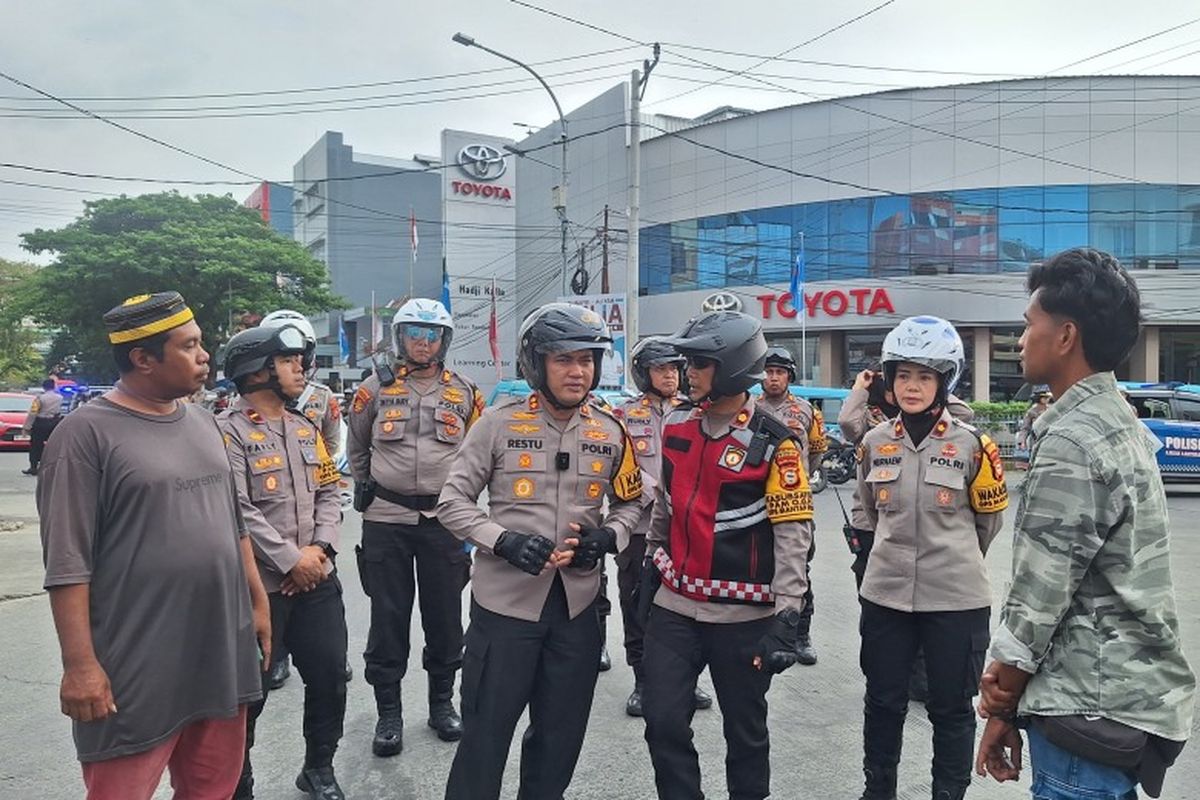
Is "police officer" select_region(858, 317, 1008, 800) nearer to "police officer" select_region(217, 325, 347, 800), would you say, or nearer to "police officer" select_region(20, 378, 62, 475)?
"police officer" select_region(217, 325, 347, 800)

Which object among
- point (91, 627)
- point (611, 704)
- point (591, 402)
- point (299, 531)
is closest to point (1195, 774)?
point (611, 704)

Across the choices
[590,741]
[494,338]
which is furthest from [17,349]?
[590,741]

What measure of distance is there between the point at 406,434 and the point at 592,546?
168 centimetres

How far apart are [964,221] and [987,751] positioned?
91.8 ft

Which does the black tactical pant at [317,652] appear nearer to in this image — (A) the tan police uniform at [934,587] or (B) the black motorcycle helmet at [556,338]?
(B) the black motorcycle helmet at [556,338]

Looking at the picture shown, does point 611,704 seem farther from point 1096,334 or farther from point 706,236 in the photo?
point 706,236

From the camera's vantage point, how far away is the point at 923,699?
187 inches

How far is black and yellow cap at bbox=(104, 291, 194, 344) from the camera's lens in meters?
2.50

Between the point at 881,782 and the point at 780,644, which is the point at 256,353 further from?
the point at 881,782

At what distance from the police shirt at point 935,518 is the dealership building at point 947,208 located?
20.5 m

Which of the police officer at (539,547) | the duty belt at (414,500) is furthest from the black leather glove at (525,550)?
the duty belt at (414,500)

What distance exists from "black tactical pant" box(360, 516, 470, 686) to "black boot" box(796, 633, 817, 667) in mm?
2269

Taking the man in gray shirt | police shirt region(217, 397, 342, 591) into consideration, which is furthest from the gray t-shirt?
police shirt region(217, 397, 342, 591)

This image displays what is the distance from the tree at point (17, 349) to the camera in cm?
4316
